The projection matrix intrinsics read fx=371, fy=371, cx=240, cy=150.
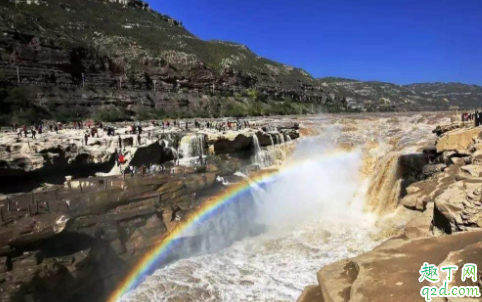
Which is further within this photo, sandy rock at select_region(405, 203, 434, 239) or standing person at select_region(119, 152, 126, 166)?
standing person at select_region(119, 152, 126, 166)

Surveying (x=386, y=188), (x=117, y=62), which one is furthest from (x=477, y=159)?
(x=117, y=62)

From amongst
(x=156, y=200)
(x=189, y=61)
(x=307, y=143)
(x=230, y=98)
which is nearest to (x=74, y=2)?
(x=189, y=61)

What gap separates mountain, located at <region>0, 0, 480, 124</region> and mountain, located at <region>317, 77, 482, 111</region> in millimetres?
18813

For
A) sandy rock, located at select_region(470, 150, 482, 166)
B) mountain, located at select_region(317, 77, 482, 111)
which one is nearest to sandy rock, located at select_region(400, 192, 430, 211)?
sandy rock, located at select_region(470, 150, 482, 166)

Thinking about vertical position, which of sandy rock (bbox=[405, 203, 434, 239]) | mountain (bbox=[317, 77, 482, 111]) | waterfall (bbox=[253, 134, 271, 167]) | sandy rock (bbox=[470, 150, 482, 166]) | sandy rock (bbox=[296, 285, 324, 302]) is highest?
mountain (bbox=[317, 77, 482, 111])

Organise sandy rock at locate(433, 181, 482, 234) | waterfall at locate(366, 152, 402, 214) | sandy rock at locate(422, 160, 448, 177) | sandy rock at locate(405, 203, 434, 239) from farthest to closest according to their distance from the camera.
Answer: waterfall at locate(366, 152, 402, 214), sandy rock at locate(422, 160, 448, 177), sandy rock at locate(405, 203, 434, 239), sandy rock at locate(433, 181, 482, 234)

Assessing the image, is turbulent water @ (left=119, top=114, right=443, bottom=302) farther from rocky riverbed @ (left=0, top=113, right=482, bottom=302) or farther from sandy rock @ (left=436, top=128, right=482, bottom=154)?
sandy rock @ (left=436, top=128, right=482, bottom=154)

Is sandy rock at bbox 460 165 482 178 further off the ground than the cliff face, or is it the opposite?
the cliff face

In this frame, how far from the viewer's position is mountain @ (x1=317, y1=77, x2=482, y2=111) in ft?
407

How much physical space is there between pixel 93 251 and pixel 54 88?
32.3 meters

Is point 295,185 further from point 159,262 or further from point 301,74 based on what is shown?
point 301,74

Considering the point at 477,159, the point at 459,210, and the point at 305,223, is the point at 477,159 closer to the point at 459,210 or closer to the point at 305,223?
the point at 459,210

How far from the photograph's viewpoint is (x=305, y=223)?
2100 centimetres

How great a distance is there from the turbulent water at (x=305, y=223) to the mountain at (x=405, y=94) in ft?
294
